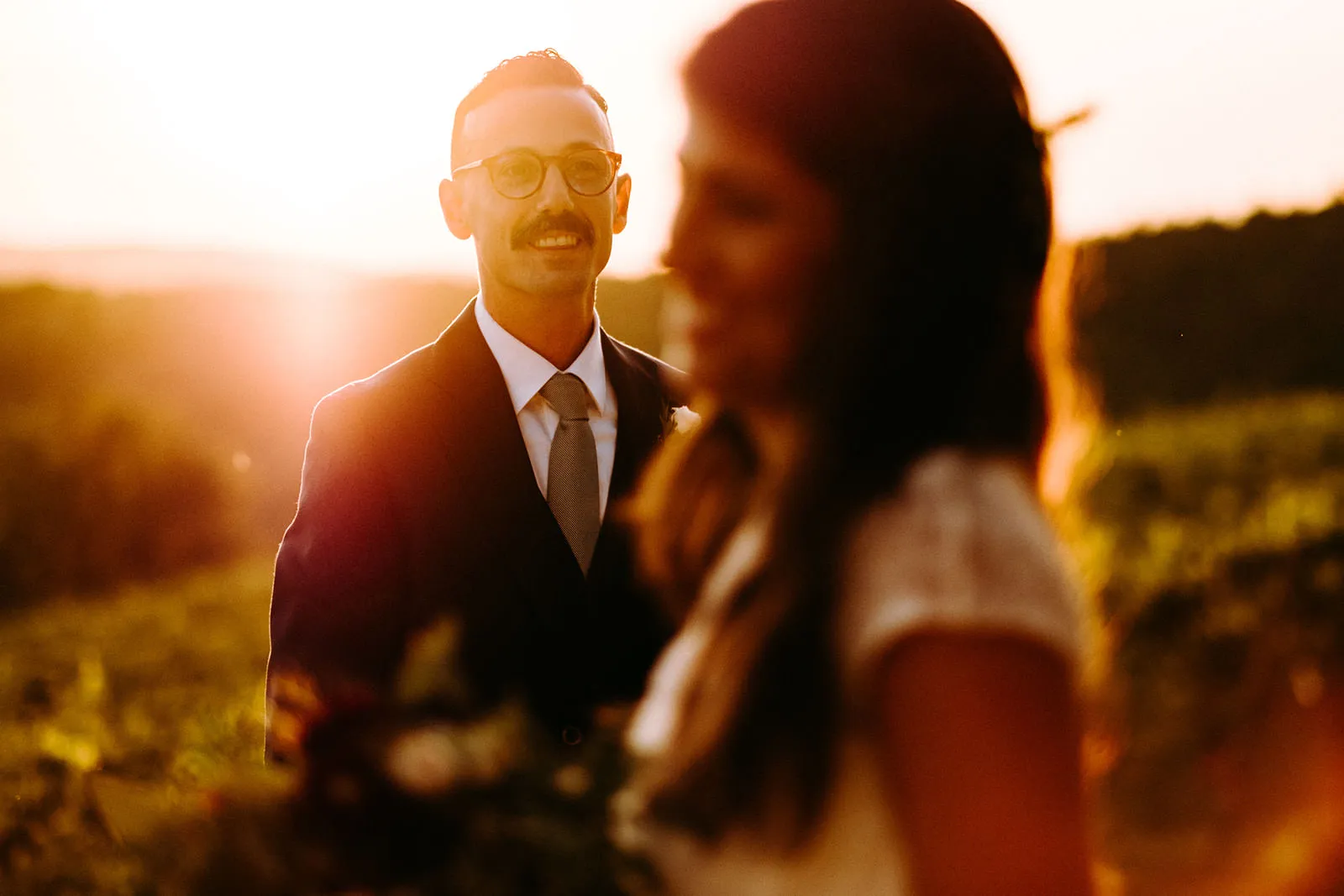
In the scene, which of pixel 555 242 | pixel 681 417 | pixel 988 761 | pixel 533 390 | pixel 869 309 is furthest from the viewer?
pixel 681 417

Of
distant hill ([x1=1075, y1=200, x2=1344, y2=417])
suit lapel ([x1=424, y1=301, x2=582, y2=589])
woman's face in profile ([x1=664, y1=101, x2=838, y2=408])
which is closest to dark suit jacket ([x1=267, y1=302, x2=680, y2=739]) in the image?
suit lapel ([x1=424, y1=301, x2=582, y2=589])

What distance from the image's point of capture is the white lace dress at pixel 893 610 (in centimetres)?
127

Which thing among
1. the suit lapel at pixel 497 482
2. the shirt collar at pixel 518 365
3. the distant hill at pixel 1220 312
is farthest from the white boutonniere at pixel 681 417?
the distant hill at pixel 1220 312

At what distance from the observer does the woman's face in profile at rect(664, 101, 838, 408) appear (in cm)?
150

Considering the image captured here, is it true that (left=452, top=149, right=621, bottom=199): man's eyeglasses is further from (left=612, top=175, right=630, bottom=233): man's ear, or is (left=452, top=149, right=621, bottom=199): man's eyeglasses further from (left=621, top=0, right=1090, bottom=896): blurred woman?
(left=621, top=0, right=1090, bottom=896): blurred woman

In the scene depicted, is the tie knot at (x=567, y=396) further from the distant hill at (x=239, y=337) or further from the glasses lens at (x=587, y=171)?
the distant hill at (x=239, y=337)

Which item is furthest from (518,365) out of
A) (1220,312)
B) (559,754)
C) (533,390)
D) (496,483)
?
(1220,312)

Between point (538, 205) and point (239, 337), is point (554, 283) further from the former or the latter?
point (239, 337)

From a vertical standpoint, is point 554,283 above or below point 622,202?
below

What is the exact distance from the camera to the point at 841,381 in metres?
1.51

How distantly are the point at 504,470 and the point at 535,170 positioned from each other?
862 mm

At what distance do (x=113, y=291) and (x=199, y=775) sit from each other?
18290 millimetres

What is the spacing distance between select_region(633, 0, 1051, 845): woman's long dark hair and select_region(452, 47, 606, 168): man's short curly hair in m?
1.94

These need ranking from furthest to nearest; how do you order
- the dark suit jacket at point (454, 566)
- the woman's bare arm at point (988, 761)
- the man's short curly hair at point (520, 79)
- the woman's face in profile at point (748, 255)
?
the man's short curly hair at point (520, 79)
the dark suit jacket at point (454, 566)
the woman's face in profile at point (748, 255)
the woman's bare arm at point (988, 761)
